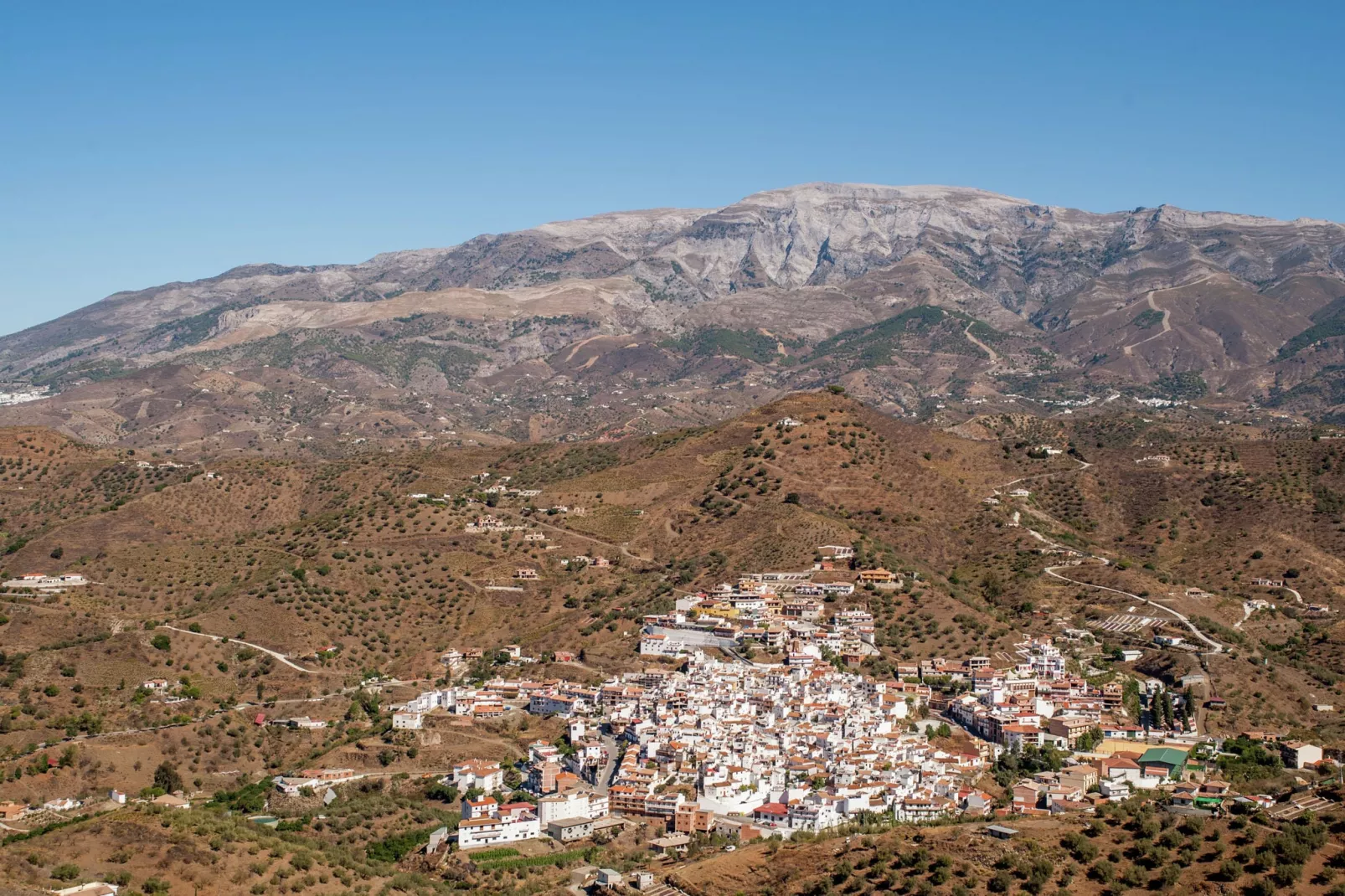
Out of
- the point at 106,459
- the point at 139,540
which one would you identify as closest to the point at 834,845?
the point at 139,540

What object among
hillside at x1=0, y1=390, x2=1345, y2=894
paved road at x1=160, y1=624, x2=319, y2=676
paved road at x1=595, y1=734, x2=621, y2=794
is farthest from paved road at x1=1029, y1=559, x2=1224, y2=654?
paved road at x1=160, y1=624, x2=319, y2=676

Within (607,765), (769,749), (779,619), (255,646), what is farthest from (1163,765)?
(255,646)

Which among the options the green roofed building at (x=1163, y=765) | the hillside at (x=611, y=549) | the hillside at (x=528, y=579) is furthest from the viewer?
the hillside at (x=611, y=549)

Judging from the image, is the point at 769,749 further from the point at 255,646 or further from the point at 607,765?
the point at 255,646

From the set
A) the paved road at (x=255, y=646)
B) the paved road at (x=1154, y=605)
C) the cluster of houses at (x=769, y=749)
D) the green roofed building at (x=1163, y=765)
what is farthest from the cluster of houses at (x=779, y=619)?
the green roofed building at (x=1163, y=765)

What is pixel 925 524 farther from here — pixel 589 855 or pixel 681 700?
pixel 589 855

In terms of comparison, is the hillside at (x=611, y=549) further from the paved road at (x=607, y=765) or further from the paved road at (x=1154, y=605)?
the paved road at (x=607, y=765)

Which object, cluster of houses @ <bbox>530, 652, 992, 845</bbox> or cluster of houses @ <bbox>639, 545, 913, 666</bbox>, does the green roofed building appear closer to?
cluster of houses @ <bbox>530, 652, 992, 845</bbox>

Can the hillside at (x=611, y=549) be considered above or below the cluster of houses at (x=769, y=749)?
above
